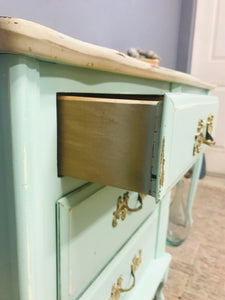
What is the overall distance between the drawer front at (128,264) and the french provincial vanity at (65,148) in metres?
0.07

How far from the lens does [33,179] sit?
33cm

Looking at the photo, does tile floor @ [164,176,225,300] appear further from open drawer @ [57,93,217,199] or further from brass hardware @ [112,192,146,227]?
open drawer @ [57,93,217,199]

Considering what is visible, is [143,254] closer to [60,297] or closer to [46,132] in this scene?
[60,297]

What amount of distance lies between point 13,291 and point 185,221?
3.94 feet

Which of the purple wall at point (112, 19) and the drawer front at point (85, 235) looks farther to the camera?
the purple wall at point (112, 19)

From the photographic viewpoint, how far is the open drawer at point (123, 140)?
1.06 feet

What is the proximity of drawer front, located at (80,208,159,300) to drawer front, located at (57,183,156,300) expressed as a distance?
2cm

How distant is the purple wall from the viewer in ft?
2.50

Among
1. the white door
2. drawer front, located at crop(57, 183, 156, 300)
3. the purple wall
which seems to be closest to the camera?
drawer front, located at crop(57, 183, 156, 300)

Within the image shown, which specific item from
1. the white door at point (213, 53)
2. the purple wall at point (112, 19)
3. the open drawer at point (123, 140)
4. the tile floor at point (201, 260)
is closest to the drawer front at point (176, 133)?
the open drawer at point (123, 140)

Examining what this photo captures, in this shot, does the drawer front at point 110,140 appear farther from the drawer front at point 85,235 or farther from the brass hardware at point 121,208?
the brass hardware at point 121,208

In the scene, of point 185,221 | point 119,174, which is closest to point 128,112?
point 119,174

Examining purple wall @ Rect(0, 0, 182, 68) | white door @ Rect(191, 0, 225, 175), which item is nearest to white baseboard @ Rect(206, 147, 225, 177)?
white door @ Rect(191, 0, 225, 175)

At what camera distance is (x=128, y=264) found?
0.67 meters
